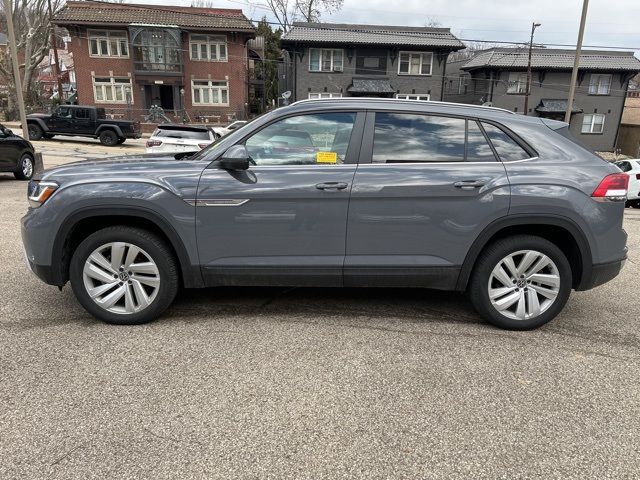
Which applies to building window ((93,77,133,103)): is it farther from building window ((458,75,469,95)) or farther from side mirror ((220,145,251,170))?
side mirror ((220,145,251,170))

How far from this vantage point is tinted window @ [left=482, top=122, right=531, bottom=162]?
12.3 feet

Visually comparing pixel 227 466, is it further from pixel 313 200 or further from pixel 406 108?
pixel 406 108

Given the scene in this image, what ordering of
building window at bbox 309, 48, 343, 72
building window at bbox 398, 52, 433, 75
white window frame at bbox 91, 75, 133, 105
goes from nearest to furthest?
building window at bbox 309, 48, 343, 72 → building window at bbox 398, 52, 433, 75 → white window frame at bbox 91, 75, 133, 105

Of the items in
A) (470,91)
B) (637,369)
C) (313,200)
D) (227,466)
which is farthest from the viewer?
(470,91)

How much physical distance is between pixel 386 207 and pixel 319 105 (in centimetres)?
97

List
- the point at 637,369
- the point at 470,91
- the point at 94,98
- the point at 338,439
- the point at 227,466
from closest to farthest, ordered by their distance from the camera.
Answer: the point at 227,466 < the point at 338,439 < the point at 637,369 < the point at 94,98 < the point at 470,91

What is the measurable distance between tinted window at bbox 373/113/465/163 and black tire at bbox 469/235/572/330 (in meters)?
0.76

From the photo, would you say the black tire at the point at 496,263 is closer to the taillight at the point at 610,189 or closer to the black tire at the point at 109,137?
the taillight at the point at 610,189

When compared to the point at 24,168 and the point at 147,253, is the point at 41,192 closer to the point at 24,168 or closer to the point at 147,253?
the point at 147,253

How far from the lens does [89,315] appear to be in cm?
406

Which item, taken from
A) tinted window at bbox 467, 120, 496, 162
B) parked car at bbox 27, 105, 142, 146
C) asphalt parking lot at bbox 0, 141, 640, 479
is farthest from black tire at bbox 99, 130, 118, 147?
tinted window at bbox 467, 120, 496, 162

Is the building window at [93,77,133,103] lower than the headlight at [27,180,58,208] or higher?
higher

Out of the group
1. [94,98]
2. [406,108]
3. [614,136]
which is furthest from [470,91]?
[406,108]

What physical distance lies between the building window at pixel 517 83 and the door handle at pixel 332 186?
125 ft
